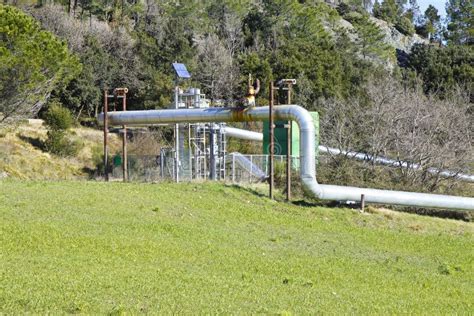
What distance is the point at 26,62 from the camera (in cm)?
3042

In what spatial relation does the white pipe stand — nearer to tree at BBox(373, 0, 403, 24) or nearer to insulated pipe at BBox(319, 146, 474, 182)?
insulated pipe at BBox(319, 146, 474, 182)

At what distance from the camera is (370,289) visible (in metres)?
11.9

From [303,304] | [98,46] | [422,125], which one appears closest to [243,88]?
[98,46]

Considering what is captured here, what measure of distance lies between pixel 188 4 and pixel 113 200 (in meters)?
51.0

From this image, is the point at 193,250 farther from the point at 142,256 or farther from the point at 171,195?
the point at 171,195

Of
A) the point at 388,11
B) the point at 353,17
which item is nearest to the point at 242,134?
the point at 353,17

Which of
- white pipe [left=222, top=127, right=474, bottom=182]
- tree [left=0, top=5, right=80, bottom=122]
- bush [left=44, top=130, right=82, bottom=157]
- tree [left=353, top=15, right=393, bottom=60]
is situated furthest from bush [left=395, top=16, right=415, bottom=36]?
tree [left=0, top=5, right=80, bottom=122]

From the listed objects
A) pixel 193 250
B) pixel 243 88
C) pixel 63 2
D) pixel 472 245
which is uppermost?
pixel 63 2

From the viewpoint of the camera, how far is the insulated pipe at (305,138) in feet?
80.7

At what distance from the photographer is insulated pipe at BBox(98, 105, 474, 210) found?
2459cm

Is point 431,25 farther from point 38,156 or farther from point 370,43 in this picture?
point 38,156

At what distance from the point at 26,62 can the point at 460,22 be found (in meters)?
76.6

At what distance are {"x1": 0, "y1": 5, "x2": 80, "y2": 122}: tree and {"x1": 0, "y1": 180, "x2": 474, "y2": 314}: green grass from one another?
10198mm

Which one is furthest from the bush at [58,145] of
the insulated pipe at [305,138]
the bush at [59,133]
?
the insulated pipe at [305,138]
